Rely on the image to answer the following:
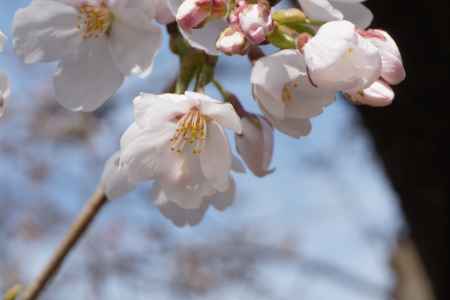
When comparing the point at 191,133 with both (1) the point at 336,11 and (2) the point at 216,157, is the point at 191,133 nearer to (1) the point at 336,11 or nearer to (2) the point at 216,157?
(2) the point at 216,157

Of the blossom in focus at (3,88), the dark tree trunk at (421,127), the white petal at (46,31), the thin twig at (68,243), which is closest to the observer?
the blossom in focus at (3,88)

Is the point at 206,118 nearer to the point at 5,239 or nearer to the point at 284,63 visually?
the point at 284,63

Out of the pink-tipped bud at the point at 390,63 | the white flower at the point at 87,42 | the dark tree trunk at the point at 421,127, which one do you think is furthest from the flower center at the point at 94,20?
the dark tree trunk at the point at 421,127

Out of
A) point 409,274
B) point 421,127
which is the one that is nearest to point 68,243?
point 421,127

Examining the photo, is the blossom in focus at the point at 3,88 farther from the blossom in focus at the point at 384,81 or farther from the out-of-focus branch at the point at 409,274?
the out-of-focus branch at the point at 409,274

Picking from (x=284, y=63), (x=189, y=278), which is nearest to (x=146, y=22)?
(x=284, y=63)

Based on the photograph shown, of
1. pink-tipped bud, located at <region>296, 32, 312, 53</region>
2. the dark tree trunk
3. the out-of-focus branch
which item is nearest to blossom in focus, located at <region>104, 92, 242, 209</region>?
pink-tipped bud, located at <region>296, 32, 312, 53</region>

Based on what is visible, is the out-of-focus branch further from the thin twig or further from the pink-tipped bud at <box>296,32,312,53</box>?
the pink-tipped bud at <box>296,32,312,53</box>
